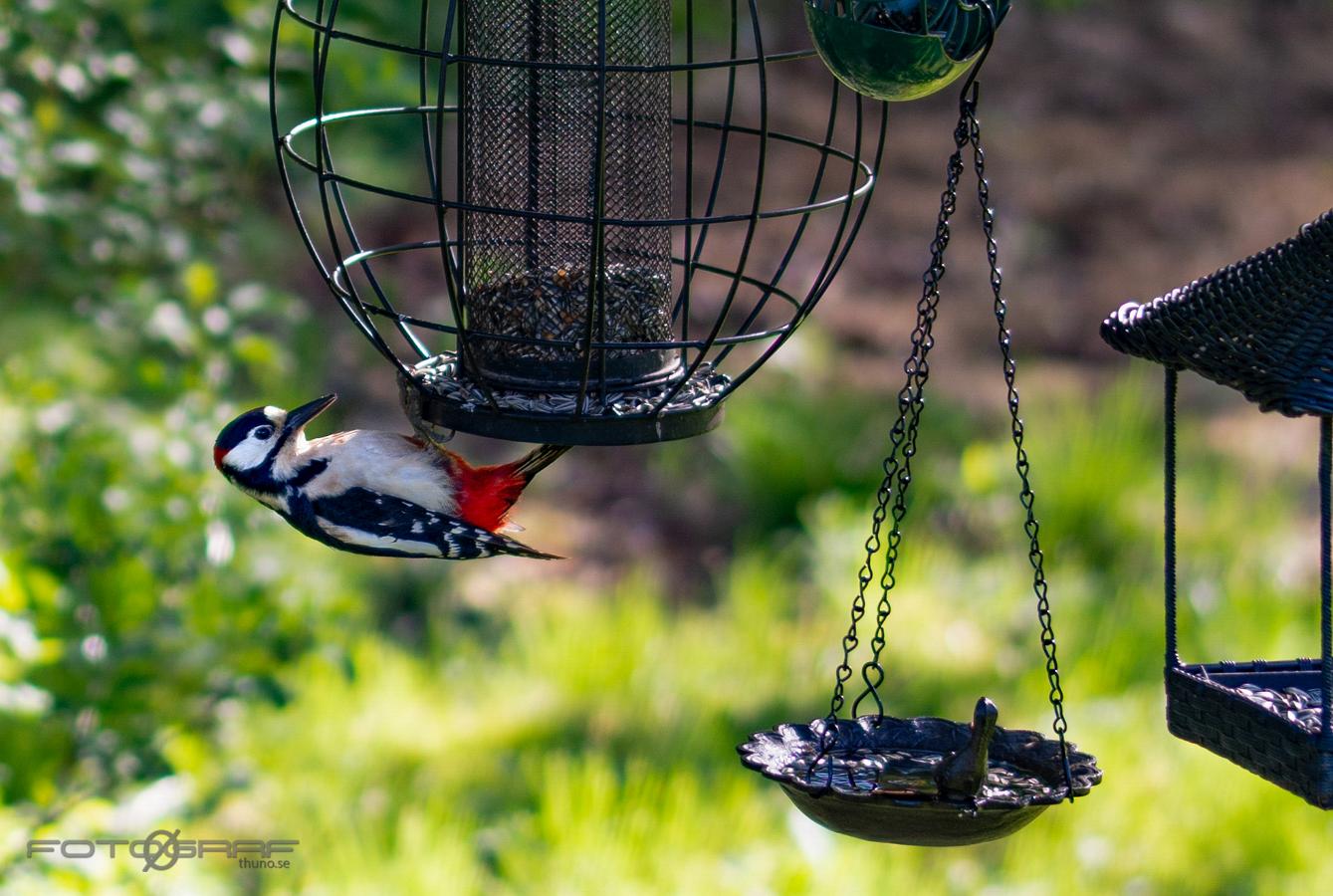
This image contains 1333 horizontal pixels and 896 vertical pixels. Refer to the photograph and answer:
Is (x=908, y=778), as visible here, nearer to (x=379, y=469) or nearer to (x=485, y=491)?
(x=485, y=491)

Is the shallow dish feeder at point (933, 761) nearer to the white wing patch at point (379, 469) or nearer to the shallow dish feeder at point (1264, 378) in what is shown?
the shallow dish feeder at point (1264, 378)

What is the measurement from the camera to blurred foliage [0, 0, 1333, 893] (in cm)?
426

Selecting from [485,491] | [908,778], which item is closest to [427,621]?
[485,491]

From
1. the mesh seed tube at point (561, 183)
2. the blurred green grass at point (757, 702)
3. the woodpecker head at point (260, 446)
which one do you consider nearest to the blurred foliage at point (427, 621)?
the blurred green grass at point (757, 702)

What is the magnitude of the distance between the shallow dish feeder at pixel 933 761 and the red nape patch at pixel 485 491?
944 millimetres

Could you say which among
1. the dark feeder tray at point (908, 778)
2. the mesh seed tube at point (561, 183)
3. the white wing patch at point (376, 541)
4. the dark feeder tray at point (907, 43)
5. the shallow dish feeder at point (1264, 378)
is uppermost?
the mesh seed tube at point (561, 183)

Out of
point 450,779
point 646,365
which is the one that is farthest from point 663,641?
point 646,365

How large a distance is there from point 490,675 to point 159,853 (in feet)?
6.22

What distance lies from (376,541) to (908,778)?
1.26 m

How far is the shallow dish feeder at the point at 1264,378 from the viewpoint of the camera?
2.37 meters

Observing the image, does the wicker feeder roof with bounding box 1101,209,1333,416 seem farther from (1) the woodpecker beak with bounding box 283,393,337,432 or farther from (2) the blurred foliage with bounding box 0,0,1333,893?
(2) the blurred foliage with bounding box 0,0,1333,893

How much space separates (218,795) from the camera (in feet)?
13.8

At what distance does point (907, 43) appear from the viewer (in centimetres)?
229

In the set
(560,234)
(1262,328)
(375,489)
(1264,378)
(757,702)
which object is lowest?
(1264,378)
